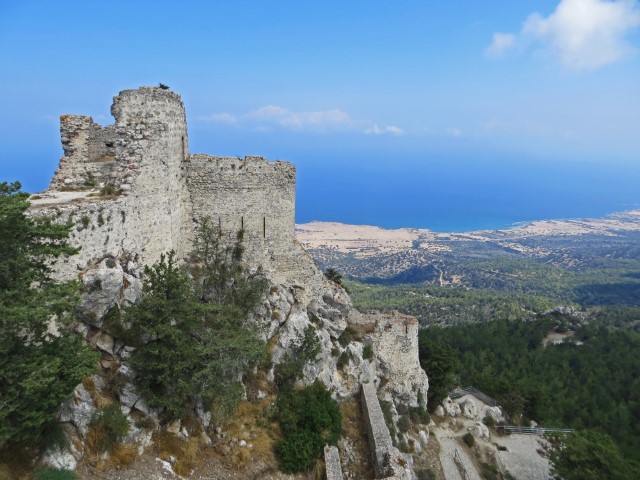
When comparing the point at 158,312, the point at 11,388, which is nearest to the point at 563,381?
the point at 158,312

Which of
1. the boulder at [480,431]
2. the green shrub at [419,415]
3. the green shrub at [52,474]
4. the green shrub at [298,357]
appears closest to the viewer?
the green shrub at [52,474]

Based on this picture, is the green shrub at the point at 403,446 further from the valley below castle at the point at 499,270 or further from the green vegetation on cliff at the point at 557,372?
the valley below castle at the point at 499,270

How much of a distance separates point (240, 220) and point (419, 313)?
72.3 meters

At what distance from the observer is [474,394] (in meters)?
38.6

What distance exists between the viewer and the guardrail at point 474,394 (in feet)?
120

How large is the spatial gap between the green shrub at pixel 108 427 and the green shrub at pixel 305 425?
5.72 m

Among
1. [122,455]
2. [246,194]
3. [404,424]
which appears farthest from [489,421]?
[122,455]

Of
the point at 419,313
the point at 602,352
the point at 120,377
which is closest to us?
the point at 120,377

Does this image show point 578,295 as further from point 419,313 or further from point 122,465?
point 122,465

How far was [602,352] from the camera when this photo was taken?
59375 millimetres

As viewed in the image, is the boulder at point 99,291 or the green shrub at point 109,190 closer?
the boulder at point 99,291

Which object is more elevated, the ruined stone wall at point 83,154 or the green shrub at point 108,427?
the ruined stone wall at point 83,154

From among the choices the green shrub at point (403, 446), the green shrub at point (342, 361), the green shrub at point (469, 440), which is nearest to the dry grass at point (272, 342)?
the green shrub at point (342, 361)

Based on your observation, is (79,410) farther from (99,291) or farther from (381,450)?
(381,450)
